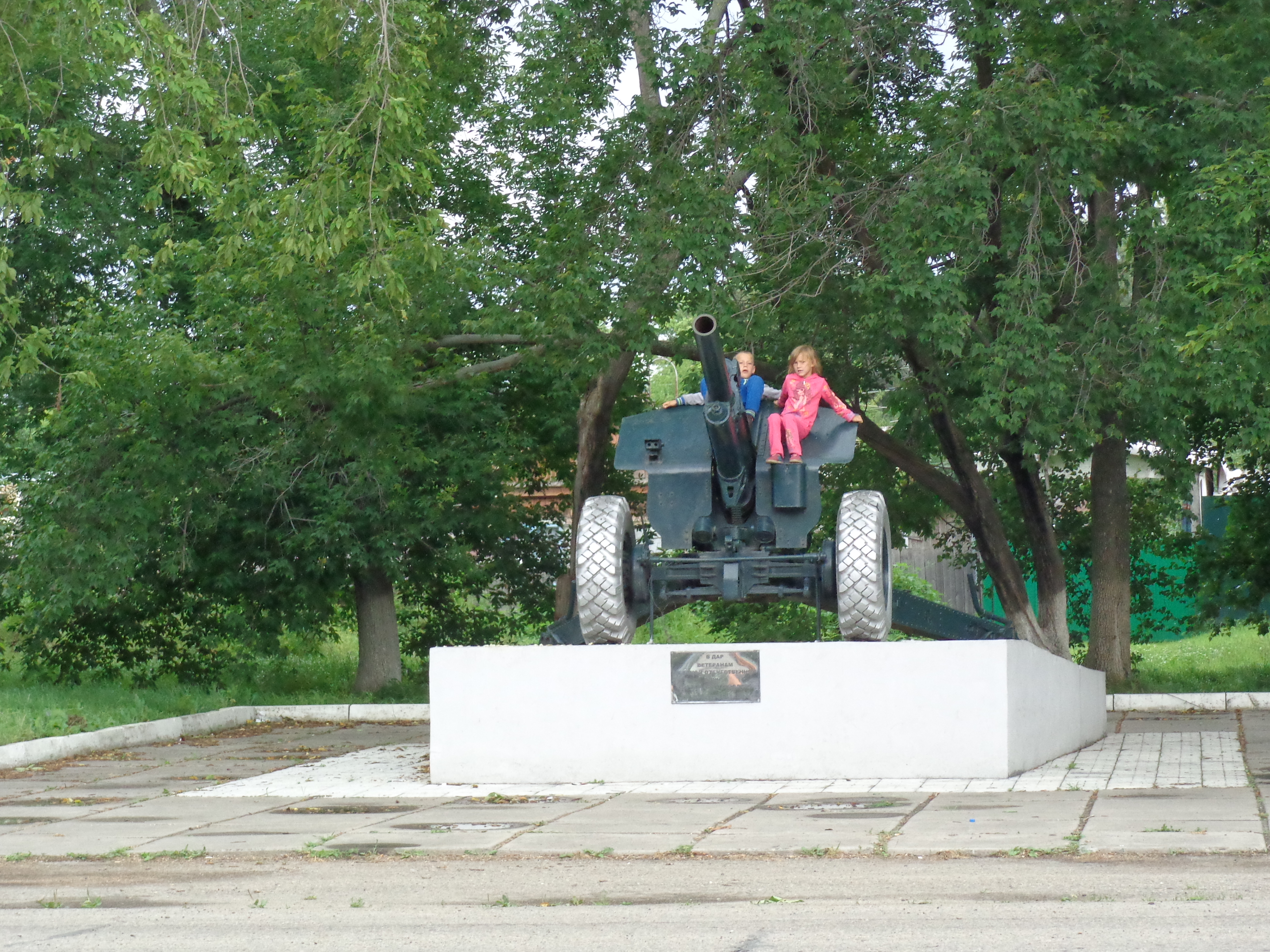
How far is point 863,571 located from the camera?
35.7 feet

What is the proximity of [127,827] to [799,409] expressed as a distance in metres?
5.44

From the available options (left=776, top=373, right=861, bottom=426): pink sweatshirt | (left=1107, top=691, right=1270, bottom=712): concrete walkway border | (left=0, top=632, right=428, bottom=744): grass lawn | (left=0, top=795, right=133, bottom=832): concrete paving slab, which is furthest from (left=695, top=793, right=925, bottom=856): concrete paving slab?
(left=1107, top=691, right=1270, bottom=712): concrete walkway border

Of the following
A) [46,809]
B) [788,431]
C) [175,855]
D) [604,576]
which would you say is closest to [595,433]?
[604,576]

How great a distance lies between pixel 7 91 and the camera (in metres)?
14.4

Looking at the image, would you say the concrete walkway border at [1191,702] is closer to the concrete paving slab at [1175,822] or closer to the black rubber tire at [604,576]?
the concrete paving slab at [1175,822]

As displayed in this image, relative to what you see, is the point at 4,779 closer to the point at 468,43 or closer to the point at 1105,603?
the point at 468,43

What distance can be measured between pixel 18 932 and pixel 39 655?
1553 centimetres

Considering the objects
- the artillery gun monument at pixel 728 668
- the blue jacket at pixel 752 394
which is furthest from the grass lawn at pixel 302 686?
the blue jacket at pixel 752 394

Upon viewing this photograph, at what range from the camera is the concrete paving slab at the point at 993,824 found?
25.0ft

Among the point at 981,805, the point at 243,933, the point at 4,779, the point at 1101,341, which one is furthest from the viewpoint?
the point at 1101,341

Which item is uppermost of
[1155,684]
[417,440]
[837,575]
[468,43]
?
[468,43]

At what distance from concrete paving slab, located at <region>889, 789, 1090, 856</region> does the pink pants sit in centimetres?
273

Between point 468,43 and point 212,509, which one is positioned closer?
point 212,509

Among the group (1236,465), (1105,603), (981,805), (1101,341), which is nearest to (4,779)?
(981,805)
